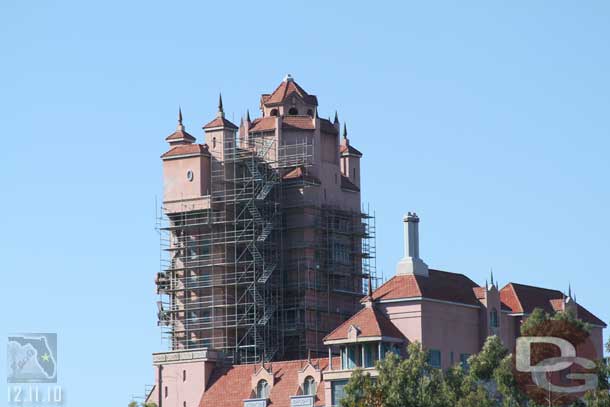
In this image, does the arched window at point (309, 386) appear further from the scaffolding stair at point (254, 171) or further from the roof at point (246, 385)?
the scaffolding stair at point (254, 171)

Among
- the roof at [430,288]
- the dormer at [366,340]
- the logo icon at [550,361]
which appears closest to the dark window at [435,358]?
the dormer at [366,340]

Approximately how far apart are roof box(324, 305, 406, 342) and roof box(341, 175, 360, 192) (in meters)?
28.9

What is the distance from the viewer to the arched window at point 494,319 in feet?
472

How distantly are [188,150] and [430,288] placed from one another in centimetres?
2916

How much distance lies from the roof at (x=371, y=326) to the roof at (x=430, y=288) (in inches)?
64.1

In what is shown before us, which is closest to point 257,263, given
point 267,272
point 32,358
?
point 267,272

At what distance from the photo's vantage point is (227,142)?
161 metres

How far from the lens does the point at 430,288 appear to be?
140500 mm

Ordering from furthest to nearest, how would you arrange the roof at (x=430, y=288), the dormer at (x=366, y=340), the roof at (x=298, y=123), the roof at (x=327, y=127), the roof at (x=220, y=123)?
1. the roof at (x=327, y=127)
2. the roof at (x=298, y=123)
3. the roof at (x=220, y=123)
4. the roof at (x=430, y=288)
5. the dormer at (x=366, y=340)

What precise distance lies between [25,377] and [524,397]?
31237mm

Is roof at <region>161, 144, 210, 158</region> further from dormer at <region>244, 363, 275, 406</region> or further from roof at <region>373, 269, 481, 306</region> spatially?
roof at <region>373, 269, 481, 306</region>

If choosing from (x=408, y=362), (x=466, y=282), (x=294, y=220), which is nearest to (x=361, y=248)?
(x=294, y=220)

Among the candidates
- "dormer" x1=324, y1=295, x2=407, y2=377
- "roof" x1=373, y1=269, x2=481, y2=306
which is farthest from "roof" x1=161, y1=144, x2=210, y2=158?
"dormer" x1=324, y1=295, x2=407, y2=377

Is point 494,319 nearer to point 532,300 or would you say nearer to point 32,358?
point 532,300
